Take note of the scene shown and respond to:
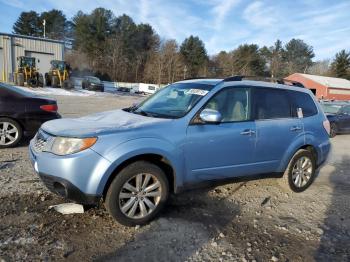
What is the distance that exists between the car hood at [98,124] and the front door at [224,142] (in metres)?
0.53

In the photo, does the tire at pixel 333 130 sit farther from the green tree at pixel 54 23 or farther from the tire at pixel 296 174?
the green tree at pixel 54 23

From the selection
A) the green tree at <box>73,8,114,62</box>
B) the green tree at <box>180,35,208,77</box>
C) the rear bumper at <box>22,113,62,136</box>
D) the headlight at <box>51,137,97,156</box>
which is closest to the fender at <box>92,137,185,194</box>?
the headlight at <box>51,137,97,156</box>

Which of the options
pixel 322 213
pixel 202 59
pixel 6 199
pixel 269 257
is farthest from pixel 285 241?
pixel 202 59

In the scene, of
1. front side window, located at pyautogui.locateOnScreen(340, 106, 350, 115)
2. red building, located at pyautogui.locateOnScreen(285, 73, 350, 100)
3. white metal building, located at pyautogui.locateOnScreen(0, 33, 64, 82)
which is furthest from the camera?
red building, located at pyautogui.locateOnScreen(285, 73, 350, 100)

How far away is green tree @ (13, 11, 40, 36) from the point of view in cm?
7775

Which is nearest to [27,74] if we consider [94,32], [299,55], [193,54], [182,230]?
[182,230]

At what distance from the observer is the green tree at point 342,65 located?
80.2m

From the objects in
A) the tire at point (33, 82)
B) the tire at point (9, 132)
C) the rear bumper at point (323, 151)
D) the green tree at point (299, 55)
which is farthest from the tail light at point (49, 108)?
the green tree at point (299, 55)

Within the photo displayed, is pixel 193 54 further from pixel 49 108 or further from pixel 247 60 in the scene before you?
pixel 49 108

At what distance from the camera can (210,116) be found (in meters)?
4.48

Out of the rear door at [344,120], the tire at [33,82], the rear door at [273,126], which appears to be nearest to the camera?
the rear door at [273,126]

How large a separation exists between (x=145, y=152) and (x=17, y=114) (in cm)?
482

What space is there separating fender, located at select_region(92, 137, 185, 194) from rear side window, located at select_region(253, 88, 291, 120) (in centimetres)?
154

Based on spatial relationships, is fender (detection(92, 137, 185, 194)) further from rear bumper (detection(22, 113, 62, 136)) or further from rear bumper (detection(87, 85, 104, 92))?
rear bumper (detection(87, 85, 104, 92))
